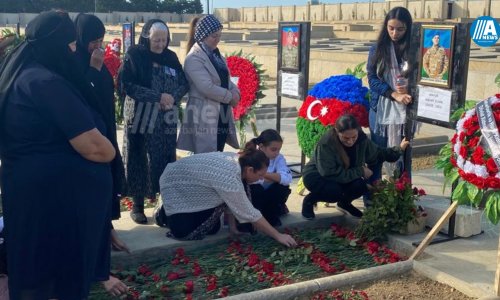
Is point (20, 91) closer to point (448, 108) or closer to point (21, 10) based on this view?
point (448, 108)

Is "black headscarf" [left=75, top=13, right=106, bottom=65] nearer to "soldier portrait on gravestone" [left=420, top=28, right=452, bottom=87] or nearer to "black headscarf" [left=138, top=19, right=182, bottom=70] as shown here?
"black headscarf" [left=138, top=19, right=182, bottom=70]

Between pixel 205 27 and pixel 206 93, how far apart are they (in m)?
0.50

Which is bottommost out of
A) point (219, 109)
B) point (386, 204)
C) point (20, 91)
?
point (386, 204)

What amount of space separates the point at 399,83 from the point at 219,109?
141cm

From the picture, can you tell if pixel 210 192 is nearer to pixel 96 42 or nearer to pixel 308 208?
pixel 308 208

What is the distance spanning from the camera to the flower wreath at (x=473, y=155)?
3.54m

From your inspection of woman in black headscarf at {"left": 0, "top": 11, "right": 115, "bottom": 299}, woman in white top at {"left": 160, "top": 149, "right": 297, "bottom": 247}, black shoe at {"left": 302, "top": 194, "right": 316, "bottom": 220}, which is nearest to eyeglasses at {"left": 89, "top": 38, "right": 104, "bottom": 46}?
woman in black headscarf at {"left": 0, "top": 11, "right": 115, "bottom": 299}

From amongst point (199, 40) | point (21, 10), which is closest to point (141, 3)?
point (21, 10)

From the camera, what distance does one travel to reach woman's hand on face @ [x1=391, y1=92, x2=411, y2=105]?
4.72m

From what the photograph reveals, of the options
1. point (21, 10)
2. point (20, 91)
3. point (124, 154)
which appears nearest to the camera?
point (20, 91)

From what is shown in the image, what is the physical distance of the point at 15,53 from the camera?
107 inches

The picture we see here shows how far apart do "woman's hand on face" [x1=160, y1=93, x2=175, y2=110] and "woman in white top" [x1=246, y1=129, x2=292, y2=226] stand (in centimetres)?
64

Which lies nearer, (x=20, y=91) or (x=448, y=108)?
(x=20, y=91)

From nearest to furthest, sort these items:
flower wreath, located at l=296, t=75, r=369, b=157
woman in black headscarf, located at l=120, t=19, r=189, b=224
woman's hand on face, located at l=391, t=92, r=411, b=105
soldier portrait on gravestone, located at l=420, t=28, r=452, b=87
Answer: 1. soldier portrait on gravestone, located at l=420, t=28, r=452, b=87
2. woman in black headscarf, located at l=120, t=19, r=189, b=224
3. woman's hand on face, located at l=391, t=92, r=411, b=105
4. flower wreath, located at l=296, t=75, r=369, b=157
